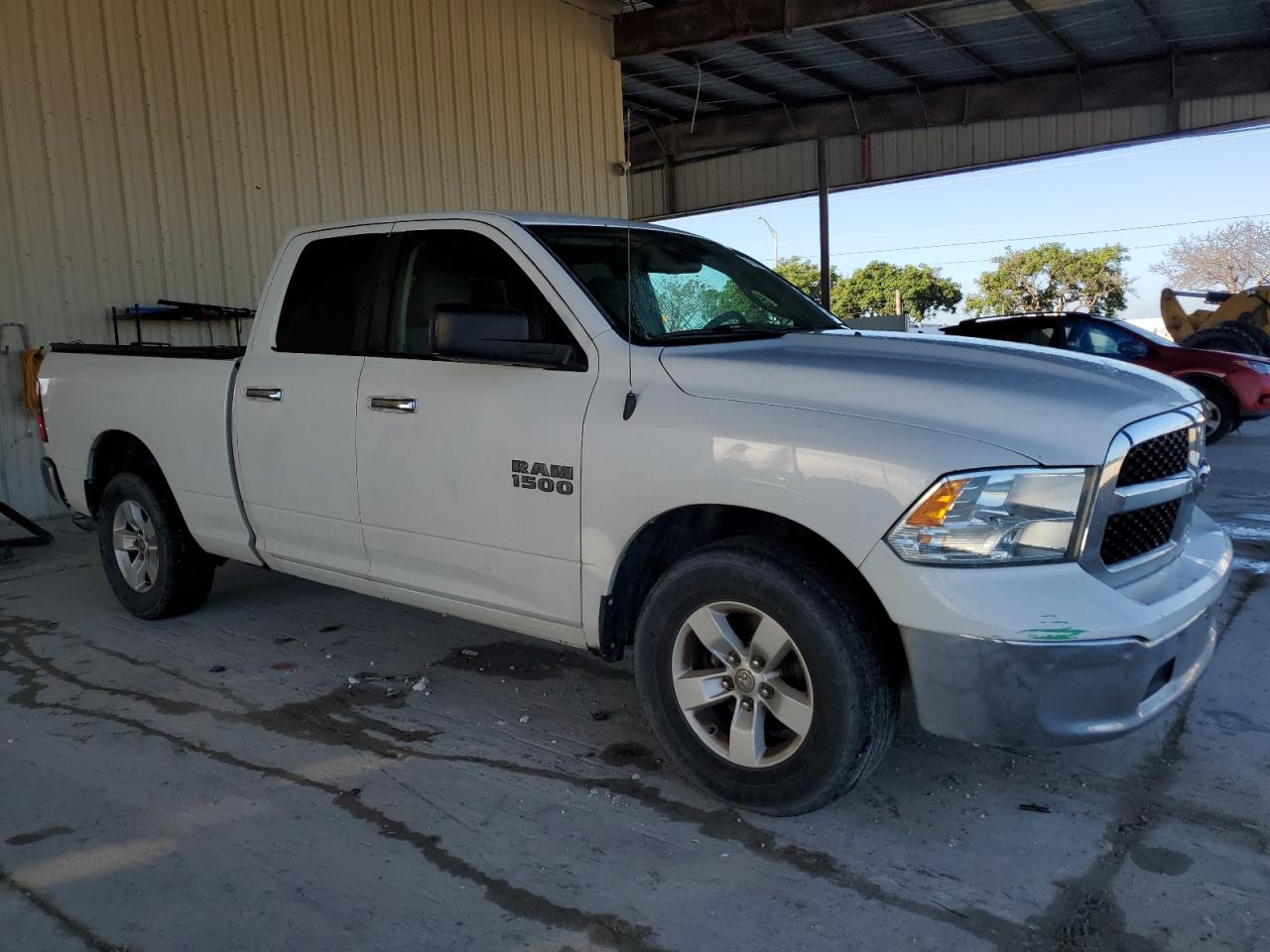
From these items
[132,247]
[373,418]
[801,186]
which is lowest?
[373,418]

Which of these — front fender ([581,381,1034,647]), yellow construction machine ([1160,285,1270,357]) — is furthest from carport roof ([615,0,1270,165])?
Result: front fender ([581,381,1034,647])

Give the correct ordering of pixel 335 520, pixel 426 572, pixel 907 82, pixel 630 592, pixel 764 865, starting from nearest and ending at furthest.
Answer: pixel 764 865 → pixel 630 592 → pixel 426 572 → pixel 335 520 → pixel 907 82

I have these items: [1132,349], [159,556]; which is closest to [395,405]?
[159,556]

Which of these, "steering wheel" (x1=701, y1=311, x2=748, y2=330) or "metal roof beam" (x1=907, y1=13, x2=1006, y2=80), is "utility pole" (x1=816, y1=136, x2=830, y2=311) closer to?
"metal roof beam" (x1=907, y1=13, x2=1006, y2=80)

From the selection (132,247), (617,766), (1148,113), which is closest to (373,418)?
(617,766)

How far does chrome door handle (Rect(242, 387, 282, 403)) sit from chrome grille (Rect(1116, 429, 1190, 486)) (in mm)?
3376

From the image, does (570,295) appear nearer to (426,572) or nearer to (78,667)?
(426,572)

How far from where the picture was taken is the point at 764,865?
9.26 feet

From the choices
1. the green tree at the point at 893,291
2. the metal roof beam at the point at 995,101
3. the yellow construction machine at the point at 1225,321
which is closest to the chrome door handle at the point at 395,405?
the yellow construction machine at the point at 1225,321

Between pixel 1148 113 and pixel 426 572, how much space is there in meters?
19.4

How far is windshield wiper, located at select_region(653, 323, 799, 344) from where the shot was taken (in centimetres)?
351

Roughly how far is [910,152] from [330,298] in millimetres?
18920

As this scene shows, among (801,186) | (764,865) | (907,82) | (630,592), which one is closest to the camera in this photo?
(764,865)

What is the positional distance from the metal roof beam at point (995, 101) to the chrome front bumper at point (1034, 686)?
1686cm
